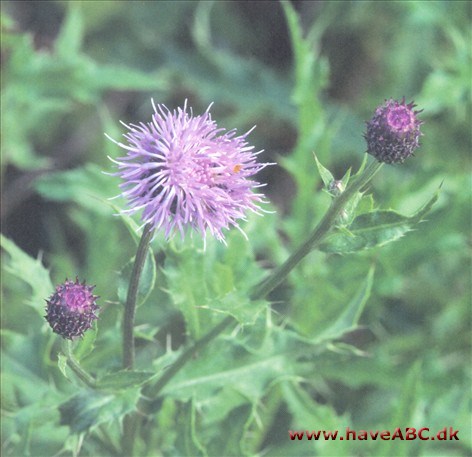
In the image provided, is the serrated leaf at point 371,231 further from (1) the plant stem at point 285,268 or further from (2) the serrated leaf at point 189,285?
(2) the serrated leaf at point 189,285

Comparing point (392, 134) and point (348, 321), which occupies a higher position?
point (348, 321)

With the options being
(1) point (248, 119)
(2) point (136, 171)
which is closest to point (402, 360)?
(1) point (248, 119)

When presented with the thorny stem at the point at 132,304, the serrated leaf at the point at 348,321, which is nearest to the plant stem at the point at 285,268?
the thorny stem at the point at 132,304

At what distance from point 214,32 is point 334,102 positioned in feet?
3.35

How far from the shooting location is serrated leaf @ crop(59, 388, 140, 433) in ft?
8.16

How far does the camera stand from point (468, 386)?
3605 millimetres

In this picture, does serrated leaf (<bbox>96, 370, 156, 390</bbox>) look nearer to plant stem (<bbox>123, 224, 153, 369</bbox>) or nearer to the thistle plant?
the thistle plant

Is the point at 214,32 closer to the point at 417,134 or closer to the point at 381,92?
the point at 381,92

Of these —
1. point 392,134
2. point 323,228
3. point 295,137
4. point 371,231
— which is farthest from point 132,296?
point 295,137

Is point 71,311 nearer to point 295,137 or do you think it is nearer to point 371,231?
point 371,231

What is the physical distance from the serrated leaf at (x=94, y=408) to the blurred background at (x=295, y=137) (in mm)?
696

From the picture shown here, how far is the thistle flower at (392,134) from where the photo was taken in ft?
6.88

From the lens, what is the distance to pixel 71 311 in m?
2.14

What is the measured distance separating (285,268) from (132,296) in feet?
1.54
